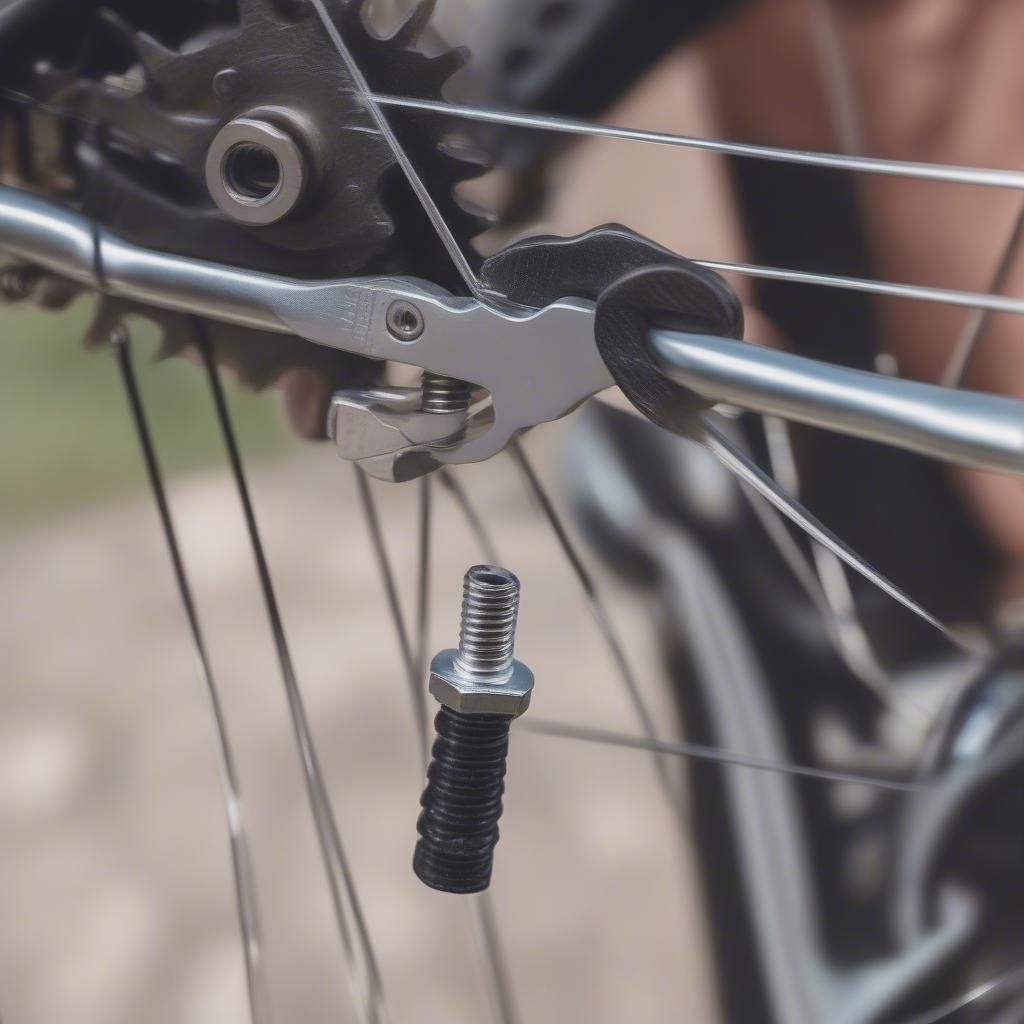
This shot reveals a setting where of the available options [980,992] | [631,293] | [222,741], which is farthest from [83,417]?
[980,992]

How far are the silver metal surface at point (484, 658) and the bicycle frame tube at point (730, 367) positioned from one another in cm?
7

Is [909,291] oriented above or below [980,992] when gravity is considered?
above

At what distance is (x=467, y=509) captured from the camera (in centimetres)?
40

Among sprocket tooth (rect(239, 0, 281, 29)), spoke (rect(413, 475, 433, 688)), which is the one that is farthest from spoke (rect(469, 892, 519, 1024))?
sprocket tooth (rect(239, 0, 281, 29))

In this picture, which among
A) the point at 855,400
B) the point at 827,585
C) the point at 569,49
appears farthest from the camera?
the point at 827,585

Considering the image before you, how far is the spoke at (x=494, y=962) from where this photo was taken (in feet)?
1.52

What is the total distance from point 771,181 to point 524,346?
0.53 feet

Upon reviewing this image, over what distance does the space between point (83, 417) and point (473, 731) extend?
0.61 ft

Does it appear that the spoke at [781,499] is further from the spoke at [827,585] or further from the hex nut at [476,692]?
the spoke at [827,585]

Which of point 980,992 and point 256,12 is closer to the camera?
point 256,12

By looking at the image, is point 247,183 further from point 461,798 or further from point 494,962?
point 494,962

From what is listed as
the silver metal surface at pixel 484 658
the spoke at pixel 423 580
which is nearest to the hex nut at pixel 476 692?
the silver metal surface at pixel 484 658

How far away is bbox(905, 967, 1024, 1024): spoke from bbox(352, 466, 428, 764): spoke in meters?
0.19

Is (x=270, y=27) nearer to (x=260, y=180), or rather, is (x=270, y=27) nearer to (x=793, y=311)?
(x=260, y=180)
